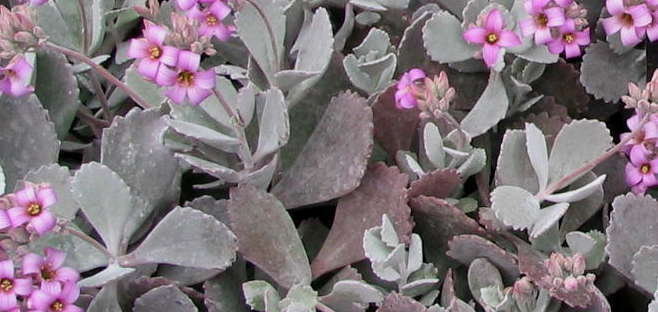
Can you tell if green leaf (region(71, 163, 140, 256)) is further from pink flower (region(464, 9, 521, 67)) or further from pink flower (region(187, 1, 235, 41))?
pink flower (region(464, 9, 521, 67))

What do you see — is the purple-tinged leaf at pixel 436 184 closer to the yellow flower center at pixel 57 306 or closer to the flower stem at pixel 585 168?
the flower stem at pixel 585 168

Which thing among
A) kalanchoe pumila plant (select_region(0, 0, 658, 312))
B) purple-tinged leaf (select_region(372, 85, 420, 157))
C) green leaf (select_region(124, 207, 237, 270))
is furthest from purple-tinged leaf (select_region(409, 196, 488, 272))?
green leaf (select_region(124, 207, 237, 270))

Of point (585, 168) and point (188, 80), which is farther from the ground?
point (188, 80)

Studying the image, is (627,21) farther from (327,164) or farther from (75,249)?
(75,249)

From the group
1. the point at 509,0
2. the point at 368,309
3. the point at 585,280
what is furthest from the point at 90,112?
the point at 585,280

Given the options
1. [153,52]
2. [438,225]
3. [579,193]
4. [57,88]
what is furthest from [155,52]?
[579,193]

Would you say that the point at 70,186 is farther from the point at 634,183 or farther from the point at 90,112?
the point at 634,183

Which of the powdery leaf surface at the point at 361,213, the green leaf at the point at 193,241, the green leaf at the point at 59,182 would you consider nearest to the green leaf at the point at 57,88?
the green leaf at the point at 59,182

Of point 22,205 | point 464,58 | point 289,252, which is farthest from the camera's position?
point 464,58
